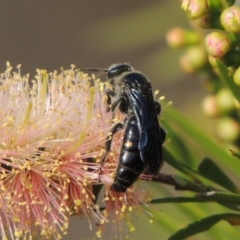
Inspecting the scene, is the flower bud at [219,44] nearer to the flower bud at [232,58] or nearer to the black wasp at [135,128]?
the flower bud at [232,58]

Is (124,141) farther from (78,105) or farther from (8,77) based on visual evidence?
(8,77)

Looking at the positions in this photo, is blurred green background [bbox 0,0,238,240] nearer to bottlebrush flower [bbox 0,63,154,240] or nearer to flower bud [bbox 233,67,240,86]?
bottlebrush flower [bbox 0,63,154,240]

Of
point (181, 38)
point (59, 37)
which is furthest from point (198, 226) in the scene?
point (59, 37)

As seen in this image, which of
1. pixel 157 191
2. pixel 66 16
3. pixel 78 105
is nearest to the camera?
pixel 78 105

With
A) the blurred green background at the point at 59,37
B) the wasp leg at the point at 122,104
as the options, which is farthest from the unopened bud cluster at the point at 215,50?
the blurred green background at the point at 59,37

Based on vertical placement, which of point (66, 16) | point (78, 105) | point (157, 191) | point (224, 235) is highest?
point (66, 16)

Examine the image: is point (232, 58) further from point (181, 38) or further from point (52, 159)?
point (52, 159)

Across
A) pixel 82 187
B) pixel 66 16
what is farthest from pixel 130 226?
pixel 66 16
